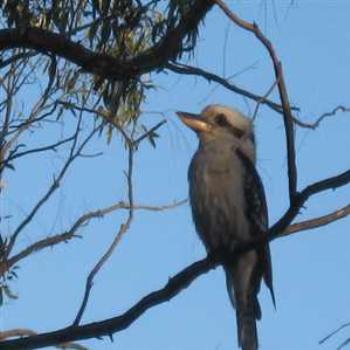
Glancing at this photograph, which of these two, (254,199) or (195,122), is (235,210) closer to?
(254,199)

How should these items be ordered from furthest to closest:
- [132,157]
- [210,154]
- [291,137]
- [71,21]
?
[71,21] → [210,154] → [132,157] → [291,137]

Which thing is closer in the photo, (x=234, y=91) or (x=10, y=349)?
(x=10, y=349)

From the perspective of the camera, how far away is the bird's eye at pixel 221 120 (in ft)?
15.5

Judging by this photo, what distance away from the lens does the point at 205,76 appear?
427 cm

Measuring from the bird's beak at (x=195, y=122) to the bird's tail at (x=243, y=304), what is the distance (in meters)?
0.52

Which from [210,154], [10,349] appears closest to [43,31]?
[210,154]

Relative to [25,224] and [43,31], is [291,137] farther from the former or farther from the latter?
[25,224]

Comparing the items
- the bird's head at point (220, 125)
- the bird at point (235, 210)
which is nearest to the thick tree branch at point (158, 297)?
the bird at point (235, 210)

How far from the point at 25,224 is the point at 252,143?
1.25 metres

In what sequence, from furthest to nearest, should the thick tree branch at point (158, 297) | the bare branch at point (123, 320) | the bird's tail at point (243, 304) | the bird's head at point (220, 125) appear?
the bird's head at point (220, 125) < the bird's tail at point (243, 304) < the bare branch at point (123, 320) < the thick tree branch at point (158, 297)

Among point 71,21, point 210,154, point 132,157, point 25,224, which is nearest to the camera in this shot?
point 132,157

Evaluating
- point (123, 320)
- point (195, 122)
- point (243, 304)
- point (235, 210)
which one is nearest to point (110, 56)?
point (195, 122)

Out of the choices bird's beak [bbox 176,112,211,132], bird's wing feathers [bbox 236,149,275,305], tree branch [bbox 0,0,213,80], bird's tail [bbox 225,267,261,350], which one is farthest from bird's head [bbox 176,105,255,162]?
bird's tail [bbox 225,267,261,350]

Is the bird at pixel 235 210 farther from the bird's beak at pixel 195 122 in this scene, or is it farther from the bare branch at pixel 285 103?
the bare branch at pixel 285 103
